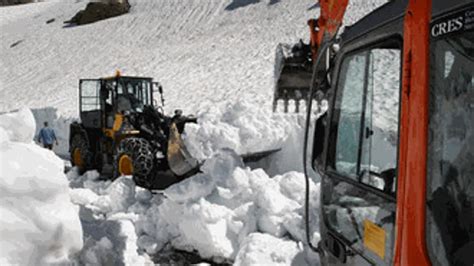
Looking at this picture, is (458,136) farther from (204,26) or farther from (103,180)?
(204,26)

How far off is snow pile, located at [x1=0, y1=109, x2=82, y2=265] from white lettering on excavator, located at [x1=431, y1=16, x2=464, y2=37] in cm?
282

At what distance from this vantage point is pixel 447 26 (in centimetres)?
197

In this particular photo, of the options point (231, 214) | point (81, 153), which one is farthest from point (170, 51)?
point (231, 214)

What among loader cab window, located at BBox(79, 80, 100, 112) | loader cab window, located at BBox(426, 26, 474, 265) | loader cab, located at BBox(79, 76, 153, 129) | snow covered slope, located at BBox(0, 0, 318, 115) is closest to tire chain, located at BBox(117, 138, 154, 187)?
loader cab, located at BBox(79, 76, 153, 129)

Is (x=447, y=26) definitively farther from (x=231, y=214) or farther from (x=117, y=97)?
(x=117, y=97)

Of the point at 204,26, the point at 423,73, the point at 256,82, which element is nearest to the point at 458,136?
the point at 423,73

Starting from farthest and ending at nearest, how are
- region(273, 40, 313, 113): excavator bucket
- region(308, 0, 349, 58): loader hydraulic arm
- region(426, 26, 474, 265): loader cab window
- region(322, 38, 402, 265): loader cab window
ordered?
region(273, 40, 313, 113): excavator bucket, region(308, 0, 349, 58): loader hydraulic arm, region(322, 38, 402, 265): loader cab window, region(426, 26, 474, 265): loader cab window

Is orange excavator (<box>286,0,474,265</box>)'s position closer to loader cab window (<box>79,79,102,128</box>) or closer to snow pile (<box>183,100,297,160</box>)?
snow pile (<box>183,100,297,160</box>)

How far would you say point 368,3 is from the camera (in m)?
25.4

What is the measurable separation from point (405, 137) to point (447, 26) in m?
0.46

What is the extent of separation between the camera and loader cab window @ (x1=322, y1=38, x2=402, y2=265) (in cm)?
246

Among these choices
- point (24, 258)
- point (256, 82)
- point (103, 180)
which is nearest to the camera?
point (24, 258)

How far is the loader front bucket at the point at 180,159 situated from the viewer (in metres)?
9.21

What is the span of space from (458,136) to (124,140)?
8.70 meters
